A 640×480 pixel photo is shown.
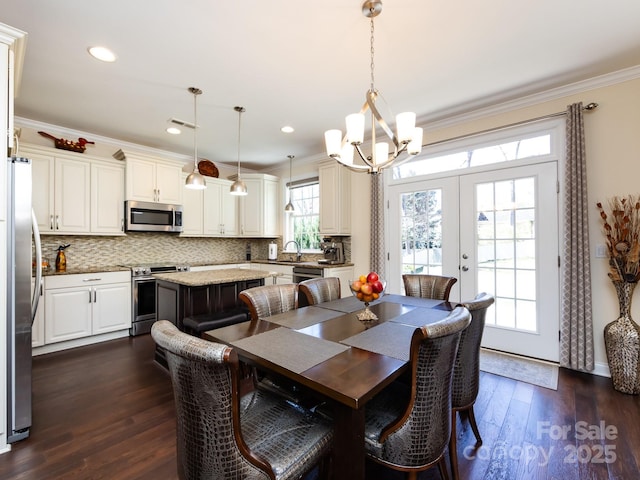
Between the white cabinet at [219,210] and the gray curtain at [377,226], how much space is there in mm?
2651

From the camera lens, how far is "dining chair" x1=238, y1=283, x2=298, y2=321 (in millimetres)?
1975

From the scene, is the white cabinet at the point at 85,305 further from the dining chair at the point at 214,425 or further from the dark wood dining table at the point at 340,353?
the dining chair at the point at 214,425

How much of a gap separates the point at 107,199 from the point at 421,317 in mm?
4211

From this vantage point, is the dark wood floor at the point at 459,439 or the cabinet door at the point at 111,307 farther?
the cabinet door at the point at 111,307

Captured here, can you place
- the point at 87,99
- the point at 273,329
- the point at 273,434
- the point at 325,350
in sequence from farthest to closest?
1. the point at 87,99
2. the point at 273,329
3. the point at 325,350
4. the point at 273,434

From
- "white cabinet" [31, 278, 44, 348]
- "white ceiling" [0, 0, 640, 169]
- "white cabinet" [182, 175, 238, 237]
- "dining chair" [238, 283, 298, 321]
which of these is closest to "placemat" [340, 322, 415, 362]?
"dining chair" [238, 283, 298, 321]

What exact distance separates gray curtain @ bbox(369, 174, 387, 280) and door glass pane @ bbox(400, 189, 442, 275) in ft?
0.90

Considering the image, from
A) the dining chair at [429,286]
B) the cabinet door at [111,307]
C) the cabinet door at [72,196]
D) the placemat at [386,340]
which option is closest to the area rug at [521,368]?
the dining chair at [429,286]

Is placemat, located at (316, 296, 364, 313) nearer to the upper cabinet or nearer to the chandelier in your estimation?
the chandelier

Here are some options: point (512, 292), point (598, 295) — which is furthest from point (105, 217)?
point (598, 295)

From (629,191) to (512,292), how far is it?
1.32 m

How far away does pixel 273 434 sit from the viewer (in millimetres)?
1229

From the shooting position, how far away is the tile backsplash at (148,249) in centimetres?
395

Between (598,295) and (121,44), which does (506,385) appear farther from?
(121,44)
